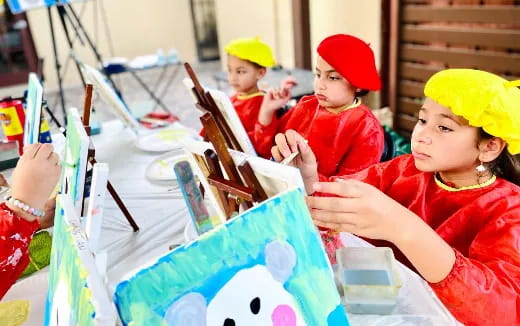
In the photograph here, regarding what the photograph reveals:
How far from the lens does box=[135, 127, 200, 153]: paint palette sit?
183 centimetres

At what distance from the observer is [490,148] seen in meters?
0.87

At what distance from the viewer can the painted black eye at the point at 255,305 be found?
575mm

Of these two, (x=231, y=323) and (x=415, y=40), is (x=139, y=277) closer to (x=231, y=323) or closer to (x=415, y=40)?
(x=231, y=323)

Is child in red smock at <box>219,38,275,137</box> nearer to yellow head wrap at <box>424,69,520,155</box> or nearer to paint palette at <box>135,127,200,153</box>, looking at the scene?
paint palette at <box>135,127,200,153</box>

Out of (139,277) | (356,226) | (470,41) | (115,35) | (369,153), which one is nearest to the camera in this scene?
(139,277)

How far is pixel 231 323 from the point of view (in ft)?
1.84

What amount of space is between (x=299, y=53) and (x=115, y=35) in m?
3.15

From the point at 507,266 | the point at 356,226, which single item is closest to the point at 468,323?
the point at 507,266

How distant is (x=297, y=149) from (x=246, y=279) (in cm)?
40

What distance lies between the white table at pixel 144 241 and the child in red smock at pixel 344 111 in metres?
0.40

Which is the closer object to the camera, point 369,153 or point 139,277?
point 139,277

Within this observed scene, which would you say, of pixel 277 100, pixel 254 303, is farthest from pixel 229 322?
pixel 277 100

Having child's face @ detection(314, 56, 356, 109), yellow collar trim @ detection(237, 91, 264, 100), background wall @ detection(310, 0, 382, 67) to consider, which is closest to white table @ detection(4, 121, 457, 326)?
yellow collar trim @ detection(237, 91, 264, 100)

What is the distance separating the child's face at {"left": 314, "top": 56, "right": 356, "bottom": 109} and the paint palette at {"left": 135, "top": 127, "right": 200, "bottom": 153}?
0.60m
